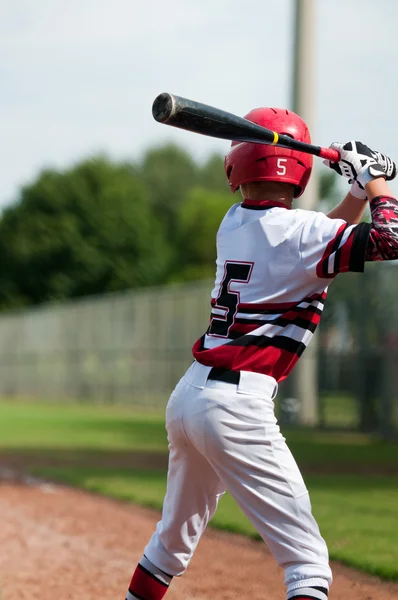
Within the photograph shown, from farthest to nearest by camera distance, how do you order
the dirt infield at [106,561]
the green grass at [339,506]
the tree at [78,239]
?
the tree at [78,239] < the green grass at [339,506] < the dirt infield at [106,561]

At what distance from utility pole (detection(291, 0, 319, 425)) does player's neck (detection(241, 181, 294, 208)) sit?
47.0ft

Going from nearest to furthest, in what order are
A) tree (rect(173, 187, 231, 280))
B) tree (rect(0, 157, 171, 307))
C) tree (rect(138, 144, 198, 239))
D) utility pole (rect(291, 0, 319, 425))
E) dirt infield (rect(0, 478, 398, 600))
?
dirt infield (rect(0, 478, 398, 600))
utility pole (rect(291, 0, 319, 425))
tree (rect(0, 157, 171, 307))
tree (rect(173, 187, 231, 280))
tree (rect(138, 144, 198, 239))

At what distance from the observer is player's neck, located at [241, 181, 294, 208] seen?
13.7 ft

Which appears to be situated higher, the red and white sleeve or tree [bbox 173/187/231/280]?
tree [bbox 173/187/231/280]

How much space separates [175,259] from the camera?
242 feet

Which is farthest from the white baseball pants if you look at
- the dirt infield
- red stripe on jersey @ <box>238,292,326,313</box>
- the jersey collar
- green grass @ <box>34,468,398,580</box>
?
green grass @ <box>34,468,398,580</box>

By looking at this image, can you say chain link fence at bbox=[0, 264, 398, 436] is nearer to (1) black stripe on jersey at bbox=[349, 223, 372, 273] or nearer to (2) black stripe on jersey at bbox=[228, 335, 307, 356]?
(2) black stripe on jersey at bbox=[228, 335, 307, 356]

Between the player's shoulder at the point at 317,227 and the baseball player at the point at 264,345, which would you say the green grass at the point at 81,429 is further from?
the player's shoulder at the point at 317,227

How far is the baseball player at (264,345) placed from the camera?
3850 mm

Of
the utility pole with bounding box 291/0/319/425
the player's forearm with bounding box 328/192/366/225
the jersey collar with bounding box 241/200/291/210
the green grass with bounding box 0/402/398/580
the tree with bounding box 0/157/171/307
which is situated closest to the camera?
the jersey collar with bounding box 241/200/291/210

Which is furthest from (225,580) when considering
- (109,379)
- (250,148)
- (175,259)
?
(175,259)

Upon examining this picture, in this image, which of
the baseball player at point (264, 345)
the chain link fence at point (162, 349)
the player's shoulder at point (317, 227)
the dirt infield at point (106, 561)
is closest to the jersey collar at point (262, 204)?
the baseball player at point (264, 345)

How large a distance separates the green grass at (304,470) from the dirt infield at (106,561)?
0.52 metres

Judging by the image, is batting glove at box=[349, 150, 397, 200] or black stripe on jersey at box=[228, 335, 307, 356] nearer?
black stripe on jersey at box=[228, 335, 307, 356]
